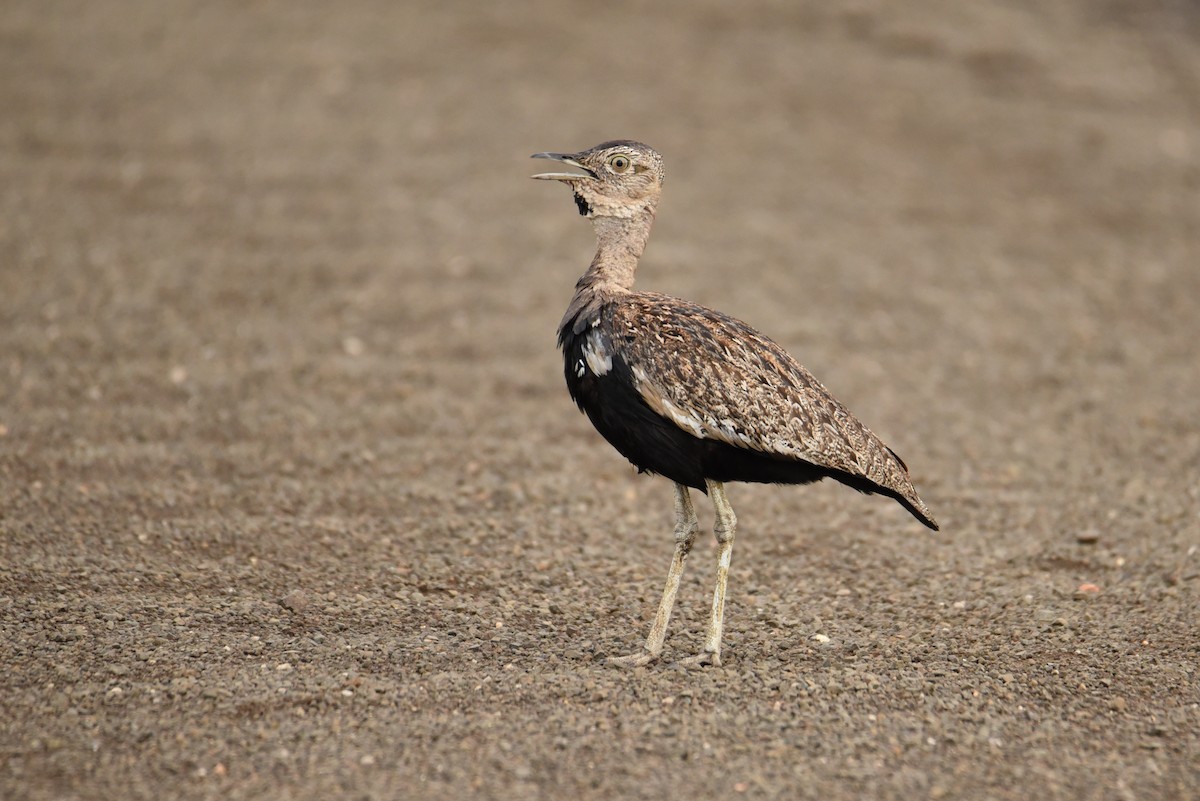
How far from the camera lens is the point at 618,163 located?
18.9 feet

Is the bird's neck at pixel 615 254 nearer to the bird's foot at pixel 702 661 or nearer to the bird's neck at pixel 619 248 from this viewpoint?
the bird's neck at pixel 619 248

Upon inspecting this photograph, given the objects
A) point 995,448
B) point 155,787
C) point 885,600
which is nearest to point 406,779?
point 155,787

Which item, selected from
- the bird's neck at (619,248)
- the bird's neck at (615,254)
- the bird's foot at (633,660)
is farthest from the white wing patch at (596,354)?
the bird's foot at (633,660)

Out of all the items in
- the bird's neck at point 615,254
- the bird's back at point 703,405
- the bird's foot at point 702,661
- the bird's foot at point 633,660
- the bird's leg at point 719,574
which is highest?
the bird's neck at point 615,254

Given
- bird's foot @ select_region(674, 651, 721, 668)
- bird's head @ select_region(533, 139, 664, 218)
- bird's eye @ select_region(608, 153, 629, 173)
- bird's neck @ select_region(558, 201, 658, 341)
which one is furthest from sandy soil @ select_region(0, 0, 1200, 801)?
bird's eye @ select_region(608, 153, 629, 173)

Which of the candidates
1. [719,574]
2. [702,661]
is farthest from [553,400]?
[702,661]

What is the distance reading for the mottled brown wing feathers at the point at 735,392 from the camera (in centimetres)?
525

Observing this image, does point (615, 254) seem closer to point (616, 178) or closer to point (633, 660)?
point (616, 178)

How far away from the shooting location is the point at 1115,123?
13898 millimetres

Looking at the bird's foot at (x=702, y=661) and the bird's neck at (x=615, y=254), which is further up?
the bird's neck at (x=615, y=254)

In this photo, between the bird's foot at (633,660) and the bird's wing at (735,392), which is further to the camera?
the bird's foot at (633,660)

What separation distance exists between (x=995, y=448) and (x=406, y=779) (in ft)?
17.3

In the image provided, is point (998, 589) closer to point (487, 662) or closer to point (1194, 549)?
point (1194, 549)

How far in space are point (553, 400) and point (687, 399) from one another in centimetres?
374
